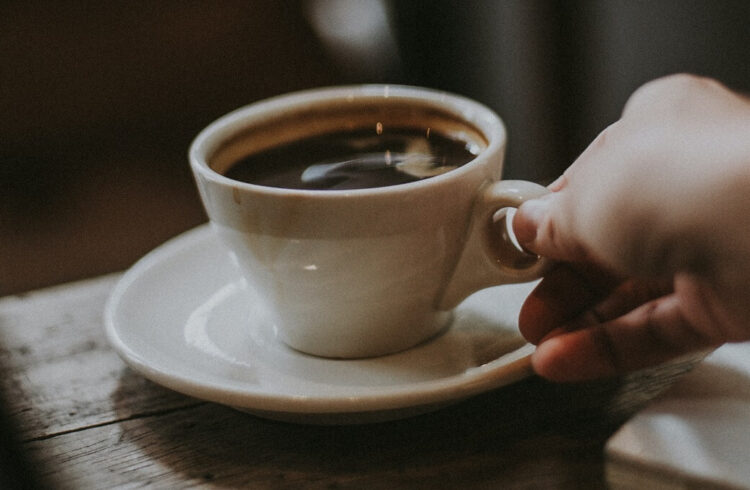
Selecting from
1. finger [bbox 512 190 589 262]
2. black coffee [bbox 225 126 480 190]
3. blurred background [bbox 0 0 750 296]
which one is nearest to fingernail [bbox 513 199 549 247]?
finger [bbox 512 190 589 262]

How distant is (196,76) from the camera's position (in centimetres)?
266

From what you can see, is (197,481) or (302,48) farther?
(302,48)

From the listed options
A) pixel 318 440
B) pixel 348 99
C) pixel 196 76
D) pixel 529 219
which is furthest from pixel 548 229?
pixel 196 76

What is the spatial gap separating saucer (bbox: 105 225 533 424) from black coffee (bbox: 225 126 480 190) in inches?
4.9

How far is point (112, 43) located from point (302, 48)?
0.69 metres

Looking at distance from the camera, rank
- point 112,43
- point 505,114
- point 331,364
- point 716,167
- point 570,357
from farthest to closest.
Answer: point 112,43
point 505,114
point 331,364
point 570,357
point 716,167

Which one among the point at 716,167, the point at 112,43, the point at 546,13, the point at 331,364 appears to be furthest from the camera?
the point at 112,43

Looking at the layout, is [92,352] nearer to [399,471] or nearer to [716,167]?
[399,471]

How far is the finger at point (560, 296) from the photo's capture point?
1.80ft

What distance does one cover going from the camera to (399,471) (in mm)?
488

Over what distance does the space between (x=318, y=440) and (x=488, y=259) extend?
0.65 ft

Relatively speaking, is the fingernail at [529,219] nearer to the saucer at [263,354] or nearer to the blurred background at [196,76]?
the saucer at [263,354]

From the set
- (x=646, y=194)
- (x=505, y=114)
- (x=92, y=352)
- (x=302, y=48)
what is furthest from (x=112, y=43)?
(x=646, y=194)

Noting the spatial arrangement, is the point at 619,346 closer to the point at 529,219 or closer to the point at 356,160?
the point at 529,219
